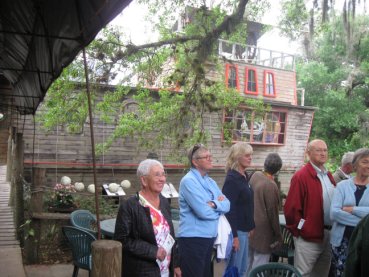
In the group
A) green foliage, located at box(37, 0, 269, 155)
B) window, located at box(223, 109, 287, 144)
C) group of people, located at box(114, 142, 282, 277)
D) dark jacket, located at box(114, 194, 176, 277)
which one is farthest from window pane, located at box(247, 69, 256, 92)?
dark jacket, located at box(114, 194, 176, 277)

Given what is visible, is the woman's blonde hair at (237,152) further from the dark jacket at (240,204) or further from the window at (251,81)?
the window at (251,81)

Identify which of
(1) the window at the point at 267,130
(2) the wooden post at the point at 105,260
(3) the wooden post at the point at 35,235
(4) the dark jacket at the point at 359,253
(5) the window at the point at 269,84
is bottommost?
(3) the wooden post at the point at 35,235

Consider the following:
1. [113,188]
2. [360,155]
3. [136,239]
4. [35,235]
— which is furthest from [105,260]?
[113,188]

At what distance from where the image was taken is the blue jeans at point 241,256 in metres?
3.82

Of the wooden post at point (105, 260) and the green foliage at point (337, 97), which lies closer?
the wooden post at point (105, 260)

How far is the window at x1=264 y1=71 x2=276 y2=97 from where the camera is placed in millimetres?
18812

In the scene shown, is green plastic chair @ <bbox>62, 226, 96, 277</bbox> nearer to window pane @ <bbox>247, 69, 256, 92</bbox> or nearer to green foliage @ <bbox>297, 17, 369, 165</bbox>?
window pane @ <bbox>247, 69, 256, 92</bbox>

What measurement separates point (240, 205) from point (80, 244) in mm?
1689

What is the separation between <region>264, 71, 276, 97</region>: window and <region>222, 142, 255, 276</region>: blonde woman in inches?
607

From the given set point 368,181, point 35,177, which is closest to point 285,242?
point 368,181

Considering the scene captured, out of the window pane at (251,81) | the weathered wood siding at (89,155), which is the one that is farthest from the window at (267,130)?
the window pane at (251,81)

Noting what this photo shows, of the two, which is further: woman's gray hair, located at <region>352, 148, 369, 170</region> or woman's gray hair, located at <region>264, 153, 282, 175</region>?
woman's gray hair, located at <region>264, 153, 282, 175</region>

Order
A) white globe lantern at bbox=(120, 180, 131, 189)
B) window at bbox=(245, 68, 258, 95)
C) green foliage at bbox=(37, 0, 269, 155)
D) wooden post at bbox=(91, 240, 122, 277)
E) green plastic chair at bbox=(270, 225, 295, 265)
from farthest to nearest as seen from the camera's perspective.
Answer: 1. window at bbox=(245, 68, 258, 95)
2. white globe lantern at bbox=(120, 180, 131, 189)
3. green foliage at bbox=(37, 0, 269, 155)
4. green plastic chair at bbox=(270, 225, 295, 265)
5. wooden post at bbox=(91, 240, 122, 277)

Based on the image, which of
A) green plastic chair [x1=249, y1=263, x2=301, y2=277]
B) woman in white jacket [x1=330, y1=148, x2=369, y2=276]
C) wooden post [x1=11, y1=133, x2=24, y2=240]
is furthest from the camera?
wooden post [x1=11, y1=133, x2=24, y2=240]
